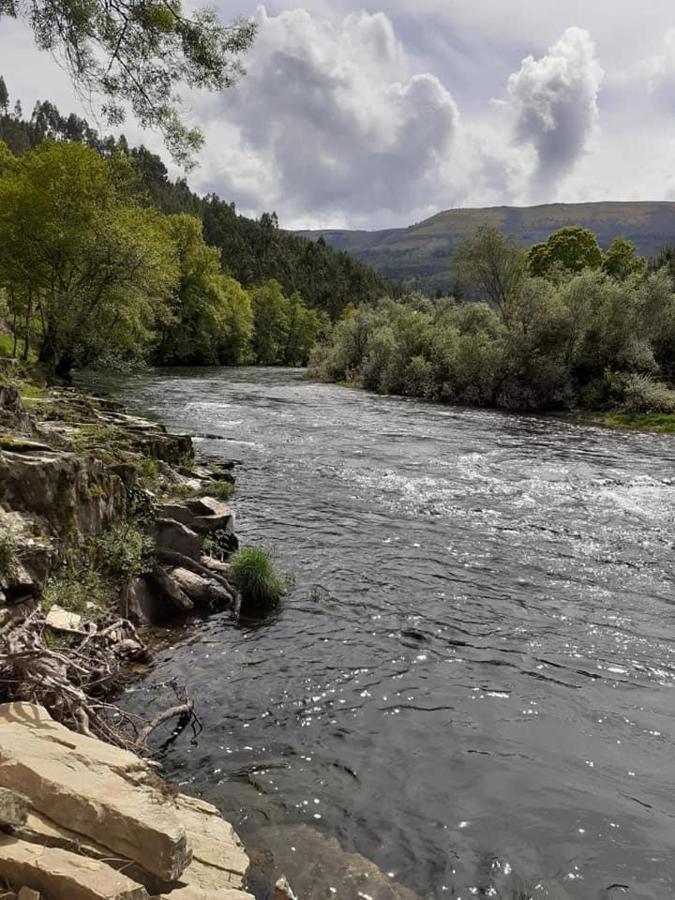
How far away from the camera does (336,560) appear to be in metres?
14.2

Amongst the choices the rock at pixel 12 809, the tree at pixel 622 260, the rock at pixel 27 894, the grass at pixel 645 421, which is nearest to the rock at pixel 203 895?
the rock at pixel 27 894

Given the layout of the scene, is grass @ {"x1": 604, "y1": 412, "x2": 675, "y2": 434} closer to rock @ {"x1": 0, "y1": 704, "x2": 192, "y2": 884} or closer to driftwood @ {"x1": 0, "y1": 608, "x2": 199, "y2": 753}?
driftwood @ {"x1": 0, "y1": 608, "x2": 199, "y2": 753}

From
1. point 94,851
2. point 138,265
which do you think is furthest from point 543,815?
point 138,265

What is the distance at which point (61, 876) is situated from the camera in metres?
3.95

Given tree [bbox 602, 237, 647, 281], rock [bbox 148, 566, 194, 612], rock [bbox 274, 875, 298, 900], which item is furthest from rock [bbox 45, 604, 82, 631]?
tree [bbox 602, 237, 647, 281]

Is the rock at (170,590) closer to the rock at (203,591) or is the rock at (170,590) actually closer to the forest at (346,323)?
the rock at (203,591)

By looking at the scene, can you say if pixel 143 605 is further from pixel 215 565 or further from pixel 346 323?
pixel 346 323

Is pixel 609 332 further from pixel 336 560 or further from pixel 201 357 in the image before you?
pixel 201 357

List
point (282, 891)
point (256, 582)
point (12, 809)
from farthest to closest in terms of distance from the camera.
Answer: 1. point (256, 582)
2. point (282, 891)
3. point (12, 809)

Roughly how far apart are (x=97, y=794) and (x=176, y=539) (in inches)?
308

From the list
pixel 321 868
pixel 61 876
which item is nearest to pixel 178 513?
pixel 321 868

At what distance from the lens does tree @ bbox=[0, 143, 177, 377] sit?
3481cm

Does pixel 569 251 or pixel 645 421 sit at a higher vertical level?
pixel 569 251

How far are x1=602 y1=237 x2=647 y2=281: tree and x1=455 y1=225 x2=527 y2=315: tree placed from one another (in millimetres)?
17005
